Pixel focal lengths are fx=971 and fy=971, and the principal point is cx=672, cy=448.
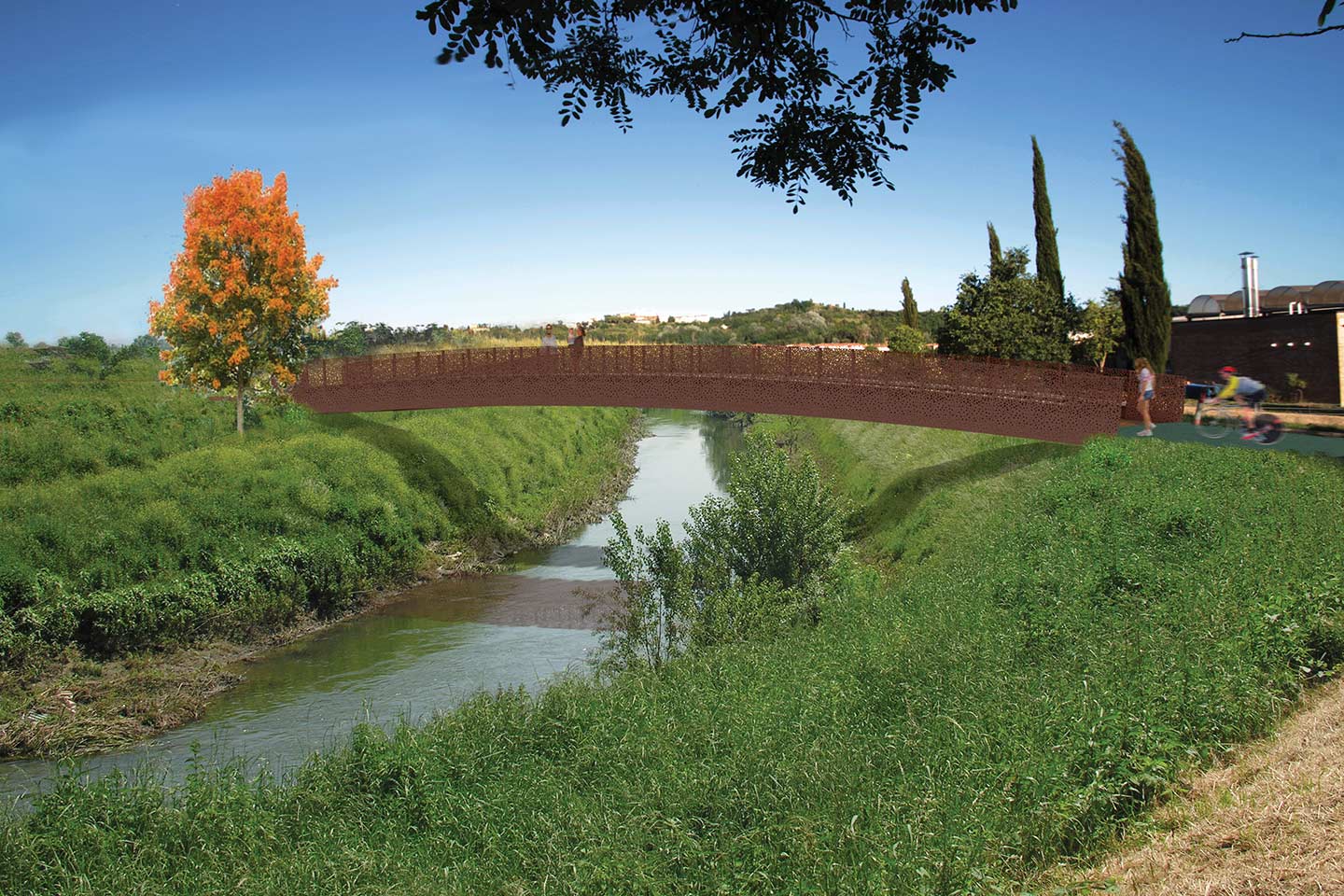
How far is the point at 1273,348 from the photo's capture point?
87.2 feet

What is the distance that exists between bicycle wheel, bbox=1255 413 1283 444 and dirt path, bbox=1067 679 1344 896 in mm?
12727

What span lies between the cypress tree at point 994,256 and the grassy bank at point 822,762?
16.0 meters

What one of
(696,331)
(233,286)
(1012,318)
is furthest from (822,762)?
(696,331)

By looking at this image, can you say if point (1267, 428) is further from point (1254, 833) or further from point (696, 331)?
point (696, 331)

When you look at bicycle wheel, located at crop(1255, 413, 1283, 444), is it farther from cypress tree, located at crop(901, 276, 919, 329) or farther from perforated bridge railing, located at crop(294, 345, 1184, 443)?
cypress tree, located at crop(901, 276, 919, 329)

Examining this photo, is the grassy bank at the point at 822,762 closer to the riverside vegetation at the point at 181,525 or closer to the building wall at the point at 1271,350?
the riverside vegetation at the point at 181,525

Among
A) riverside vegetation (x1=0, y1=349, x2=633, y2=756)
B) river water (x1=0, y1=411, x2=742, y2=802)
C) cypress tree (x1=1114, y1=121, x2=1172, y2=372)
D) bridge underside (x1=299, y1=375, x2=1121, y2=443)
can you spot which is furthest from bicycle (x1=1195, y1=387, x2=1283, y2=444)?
riverside vegetation (x1=0, y1=349, x2=633, y2=756)

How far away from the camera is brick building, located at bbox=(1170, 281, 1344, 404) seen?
81.4 ft

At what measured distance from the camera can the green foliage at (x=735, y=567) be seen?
14655 millimetres

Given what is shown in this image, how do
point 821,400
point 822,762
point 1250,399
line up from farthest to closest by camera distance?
point 821,400 < point 1250,399 < point 822,762

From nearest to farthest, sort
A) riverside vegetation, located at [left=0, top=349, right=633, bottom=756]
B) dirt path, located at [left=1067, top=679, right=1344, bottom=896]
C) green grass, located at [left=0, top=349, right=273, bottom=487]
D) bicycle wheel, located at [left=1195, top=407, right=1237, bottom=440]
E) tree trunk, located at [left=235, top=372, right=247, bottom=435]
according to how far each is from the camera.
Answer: dirt path, located at [left=1067, top=679, right=1344, bottom=896] < riverside vegetation, located at [left=0, top=349, right=633, bottom=756] < bicycle wheel, located at [left=1195, top=407, right=1237, bottom=440] < green grass, located at [left=0, top=349, right=273, bottom=487] < tree trunk, located at [left=235, top=372, right=247, bottom=435]

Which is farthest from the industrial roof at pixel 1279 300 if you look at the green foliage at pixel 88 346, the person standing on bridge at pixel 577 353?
the green foliage at pixel 88 346

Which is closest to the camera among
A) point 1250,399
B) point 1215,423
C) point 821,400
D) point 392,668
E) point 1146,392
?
point 392,668

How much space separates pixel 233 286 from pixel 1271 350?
88.7 ft
